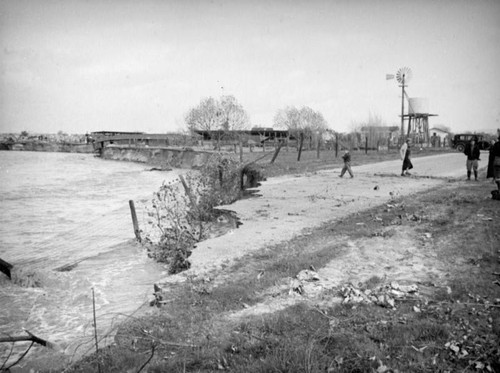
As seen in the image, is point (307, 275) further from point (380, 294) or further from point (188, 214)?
point (188, 214)

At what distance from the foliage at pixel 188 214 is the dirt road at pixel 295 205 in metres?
0.83

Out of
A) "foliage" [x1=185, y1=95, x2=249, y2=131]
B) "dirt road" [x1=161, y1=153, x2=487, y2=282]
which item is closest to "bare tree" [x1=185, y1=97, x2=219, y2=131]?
"foliage" [x1=185, y1=95, x2=249, y2=131]

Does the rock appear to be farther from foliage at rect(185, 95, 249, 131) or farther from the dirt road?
foliage at rect(185, 95, 249, 131)

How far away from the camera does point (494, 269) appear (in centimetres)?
488

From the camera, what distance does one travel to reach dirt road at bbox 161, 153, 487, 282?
6.17 metres

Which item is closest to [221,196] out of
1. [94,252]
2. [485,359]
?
[94,252]

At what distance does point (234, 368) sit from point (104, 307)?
132 inches

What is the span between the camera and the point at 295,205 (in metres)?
9.59

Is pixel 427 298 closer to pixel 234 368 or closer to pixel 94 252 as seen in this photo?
pixel 234 368

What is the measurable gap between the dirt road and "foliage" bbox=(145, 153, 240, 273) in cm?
83

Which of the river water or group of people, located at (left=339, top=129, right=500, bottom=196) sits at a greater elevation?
group of people, located at (left=339, top=129, right=500, bottom=196)

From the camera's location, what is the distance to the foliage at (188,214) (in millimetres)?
7402

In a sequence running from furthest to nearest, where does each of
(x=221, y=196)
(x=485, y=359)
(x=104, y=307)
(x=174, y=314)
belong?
(x=221, y=196) → (x=104, y=307) → (x=174, y=314) → (x=485, y=359)

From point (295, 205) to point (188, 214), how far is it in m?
3.00
